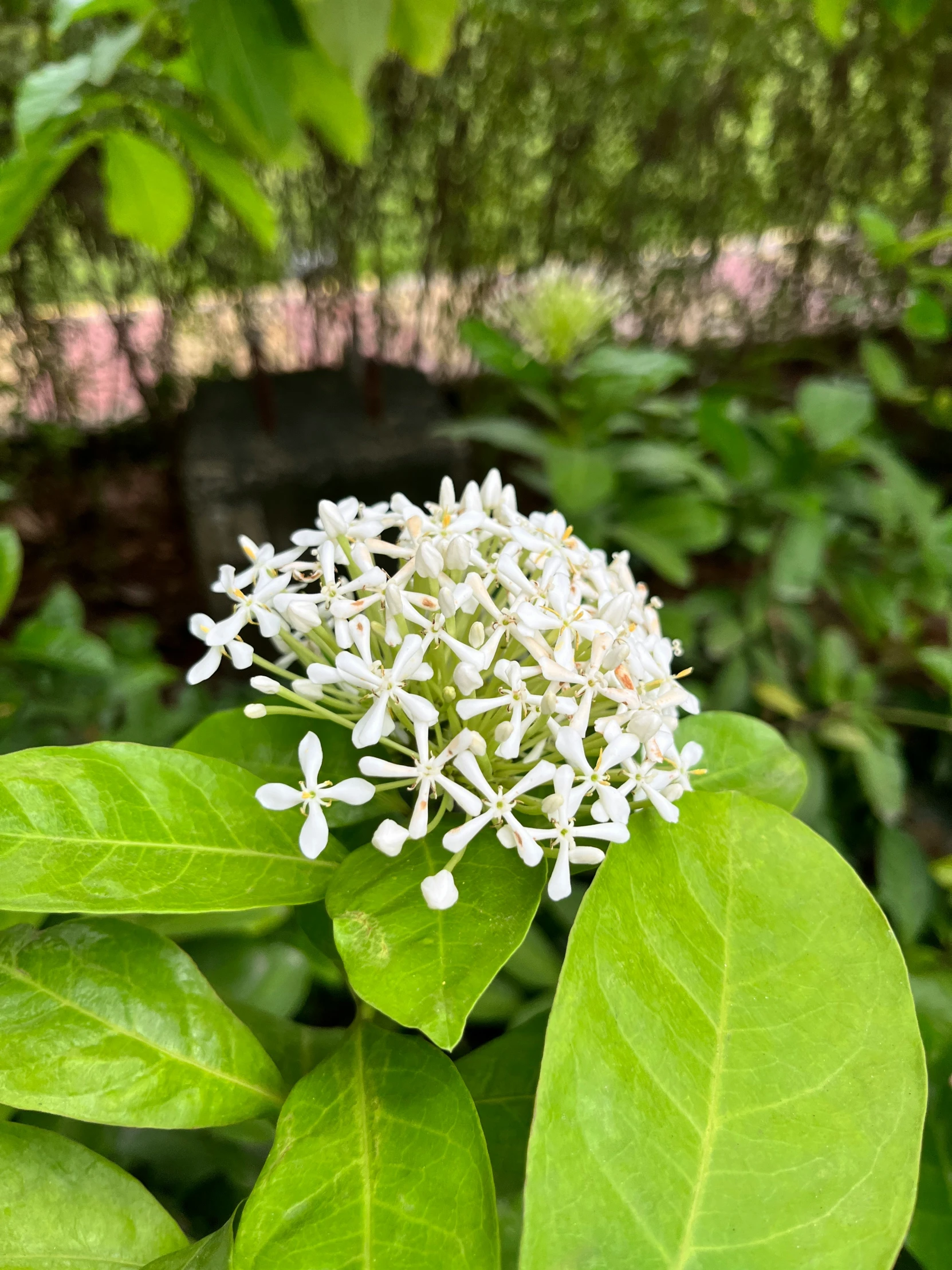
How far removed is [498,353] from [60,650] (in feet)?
2.68

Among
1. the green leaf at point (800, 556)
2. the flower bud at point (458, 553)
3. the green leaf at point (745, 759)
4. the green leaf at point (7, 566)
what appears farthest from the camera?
the green leaf at point (800, 556)

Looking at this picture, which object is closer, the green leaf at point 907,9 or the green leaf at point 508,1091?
the green leaf at point 508,1091

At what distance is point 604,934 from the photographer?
39 centimetres

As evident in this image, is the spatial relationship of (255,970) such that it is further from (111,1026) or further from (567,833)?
(567,833)

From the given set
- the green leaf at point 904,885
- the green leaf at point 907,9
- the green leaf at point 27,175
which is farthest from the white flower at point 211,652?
the green leaf at point 907,9

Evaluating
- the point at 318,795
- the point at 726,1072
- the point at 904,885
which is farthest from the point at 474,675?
the point at 904,885

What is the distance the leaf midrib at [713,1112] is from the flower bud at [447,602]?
220 millimetres

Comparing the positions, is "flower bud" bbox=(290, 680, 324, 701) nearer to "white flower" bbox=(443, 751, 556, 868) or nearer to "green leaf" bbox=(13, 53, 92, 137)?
"white flower" bbox=(443, 751, 556, 868)

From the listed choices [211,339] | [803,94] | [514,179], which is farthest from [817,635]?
[211,339]

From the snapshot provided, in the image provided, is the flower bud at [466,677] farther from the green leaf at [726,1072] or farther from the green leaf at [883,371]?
the green leaf at [883,371]

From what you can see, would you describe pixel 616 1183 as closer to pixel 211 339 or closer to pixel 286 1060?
pixel 286 1060

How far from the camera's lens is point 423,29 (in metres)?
0.88

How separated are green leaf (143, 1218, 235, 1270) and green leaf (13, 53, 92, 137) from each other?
83cm

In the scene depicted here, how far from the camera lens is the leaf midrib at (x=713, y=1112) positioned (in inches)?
13.4
